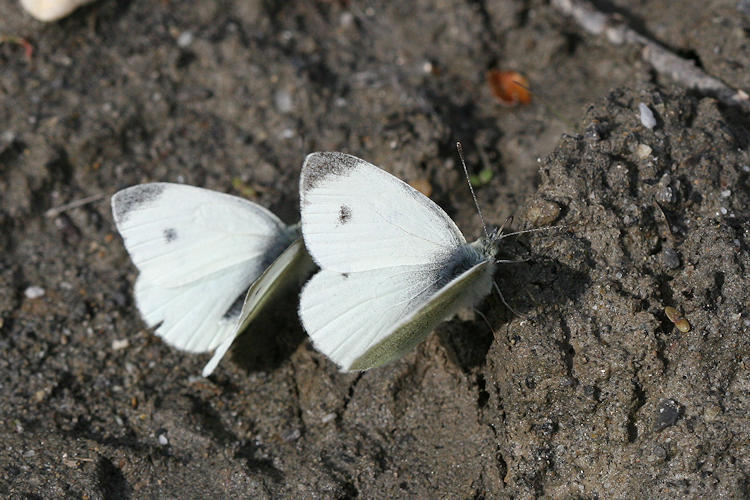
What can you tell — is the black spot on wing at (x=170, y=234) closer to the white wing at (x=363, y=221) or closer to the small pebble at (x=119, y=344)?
the small pebble at (x=119, y=344)

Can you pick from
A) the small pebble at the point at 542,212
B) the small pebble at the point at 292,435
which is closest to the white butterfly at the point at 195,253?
the small pebble at the point at 292,435

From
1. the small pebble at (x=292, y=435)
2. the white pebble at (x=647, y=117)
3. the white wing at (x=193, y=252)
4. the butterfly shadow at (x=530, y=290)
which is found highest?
the white pebble at (x=647, y=117)

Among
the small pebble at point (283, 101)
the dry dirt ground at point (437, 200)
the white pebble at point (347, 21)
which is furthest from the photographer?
the white pebble at point (347, 21)

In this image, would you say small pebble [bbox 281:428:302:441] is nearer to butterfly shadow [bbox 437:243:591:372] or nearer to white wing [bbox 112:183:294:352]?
white wing [bbox 112:183:294:352]

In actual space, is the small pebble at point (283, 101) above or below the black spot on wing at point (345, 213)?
below

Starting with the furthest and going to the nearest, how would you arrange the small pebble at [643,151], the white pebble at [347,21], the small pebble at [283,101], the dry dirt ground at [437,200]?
the white pebble at [347,21]
the small pebble at [283,101]
the small pebble at [643,151]
the dry dirt ground at [437,200]

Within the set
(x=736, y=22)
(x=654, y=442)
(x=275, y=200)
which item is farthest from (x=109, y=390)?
(x=736, y=22)

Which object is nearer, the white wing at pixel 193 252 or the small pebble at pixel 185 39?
the white wing at pixel 193 252
